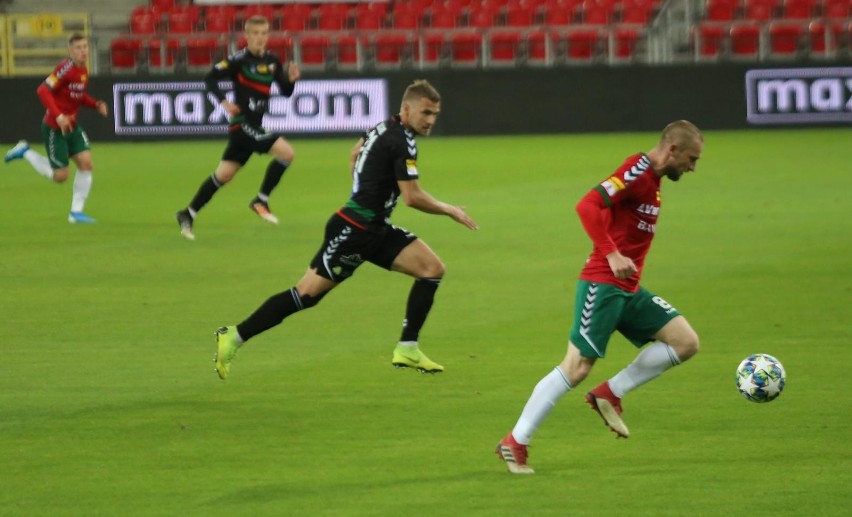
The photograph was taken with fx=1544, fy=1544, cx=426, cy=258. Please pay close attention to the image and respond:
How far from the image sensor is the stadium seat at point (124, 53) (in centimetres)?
3141

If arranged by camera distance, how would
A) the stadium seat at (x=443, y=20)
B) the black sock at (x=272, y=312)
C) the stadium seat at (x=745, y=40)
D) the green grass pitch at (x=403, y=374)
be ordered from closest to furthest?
1. the green grass pitch at (x=403, y=374)
2. the black sock at (x=272, y=312)
3. the stadium seat at (x=745, y=40)
4. the stadium seat at (x=443, y=20)

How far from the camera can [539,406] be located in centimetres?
681

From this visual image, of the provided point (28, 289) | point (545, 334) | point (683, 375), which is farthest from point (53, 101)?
point (683, 375)

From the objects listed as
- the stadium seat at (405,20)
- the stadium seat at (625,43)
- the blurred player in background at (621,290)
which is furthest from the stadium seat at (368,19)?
the blurred player in background at (621,290)

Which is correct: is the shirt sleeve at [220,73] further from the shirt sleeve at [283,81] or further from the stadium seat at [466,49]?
the stadium seat at [466,49]

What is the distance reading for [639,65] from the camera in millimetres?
29062

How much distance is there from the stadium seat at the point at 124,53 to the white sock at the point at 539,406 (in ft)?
83.9

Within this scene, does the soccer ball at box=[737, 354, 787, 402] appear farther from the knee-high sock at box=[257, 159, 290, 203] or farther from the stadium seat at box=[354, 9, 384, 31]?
the stadium seat at box=[354, 9, 384, 31]

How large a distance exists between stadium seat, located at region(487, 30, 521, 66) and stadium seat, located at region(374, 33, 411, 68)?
1.69 metres

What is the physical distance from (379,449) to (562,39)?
23.8 m

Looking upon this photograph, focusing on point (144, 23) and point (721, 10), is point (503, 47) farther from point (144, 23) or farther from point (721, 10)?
point (144, 23)

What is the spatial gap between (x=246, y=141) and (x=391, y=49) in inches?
595

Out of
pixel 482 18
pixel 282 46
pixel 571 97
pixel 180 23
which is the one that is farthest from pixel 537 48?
pixel 180 23

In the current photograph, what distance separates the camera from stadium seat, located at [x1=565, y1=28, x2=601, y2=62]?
30.3 metres
